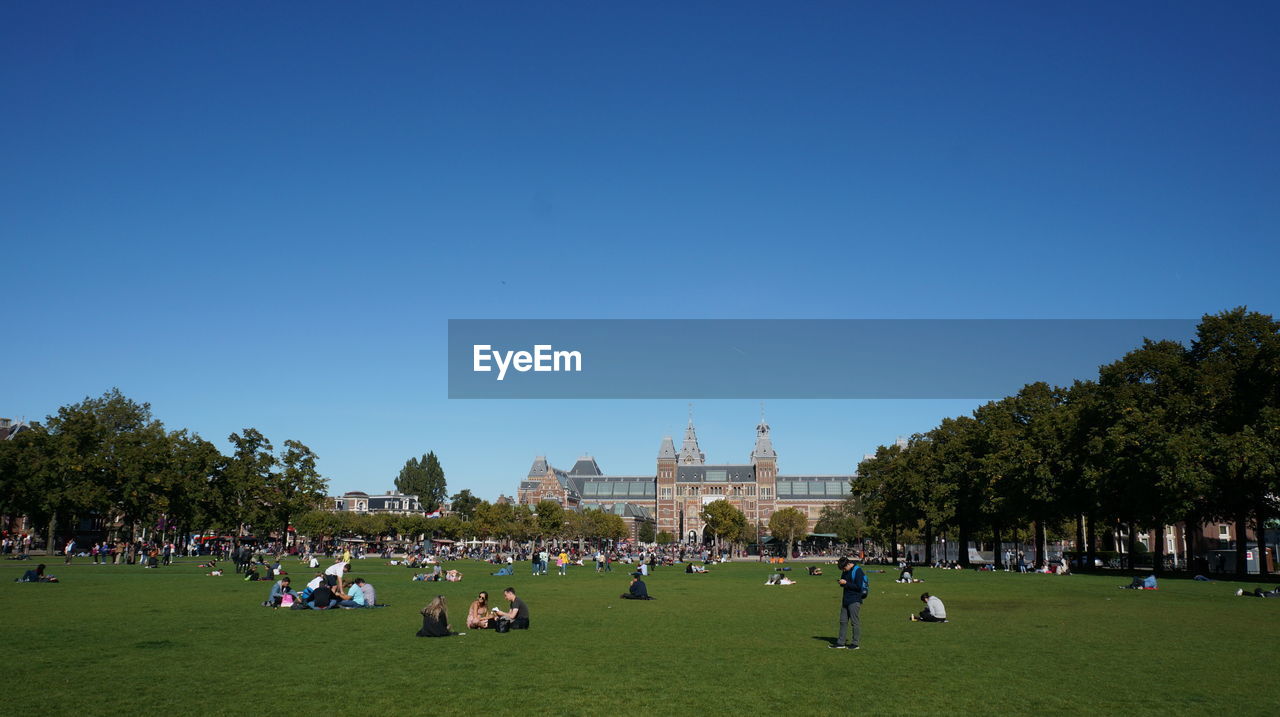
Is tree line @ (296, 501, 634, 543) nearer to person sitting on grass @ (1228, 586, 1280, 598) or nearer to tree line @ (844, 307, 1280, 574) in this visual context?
tree line @ (844, 307, 1280, 574)

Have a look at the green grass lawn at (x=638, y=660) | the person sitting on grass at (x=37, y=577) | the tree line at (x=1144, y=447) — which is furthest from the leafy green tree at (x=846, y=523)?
the green grass lawn at (x=638, y=660)

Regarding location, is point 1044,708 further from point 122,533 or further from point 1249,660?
point 122,533

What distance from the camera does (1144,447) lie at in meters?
50.0

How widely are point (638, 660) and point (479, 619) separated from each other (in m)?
6.54

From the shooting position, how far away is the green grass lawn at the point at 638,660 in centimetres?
1287

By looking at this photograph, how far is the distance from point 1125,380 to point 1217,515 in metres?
9.56

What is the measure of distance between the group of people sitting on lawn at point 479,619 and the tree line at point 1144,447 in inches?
1513

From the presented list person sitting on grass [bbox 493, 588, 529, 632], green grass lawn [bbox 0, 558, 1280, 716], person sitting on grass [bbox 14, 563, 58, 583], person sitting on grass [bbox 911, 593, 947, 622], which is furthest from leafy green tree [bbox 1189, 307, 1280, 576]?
person sitting on grass [bbox 14, 563, 58, 583]

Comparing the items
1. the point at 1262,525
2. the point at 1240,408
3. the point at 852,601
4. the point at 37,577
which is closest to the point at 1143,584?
the point at 1240,408

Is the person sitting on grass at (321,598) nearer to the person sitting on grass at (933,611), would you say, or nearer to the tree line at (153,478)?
the person sitting on grass at (933,611)

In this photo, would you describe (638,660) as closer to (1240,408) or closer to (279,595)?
(279,595)

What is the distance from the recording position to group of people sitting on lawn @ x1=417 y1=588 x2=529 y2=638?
818 inches

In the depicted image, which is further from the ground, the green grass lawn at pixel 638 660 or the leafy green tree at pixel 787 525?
the green grass lawn at pixel 638 660

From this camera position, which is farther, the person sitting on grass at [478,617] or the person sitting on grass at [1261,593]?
the person sitting on grass at [1261,593]
